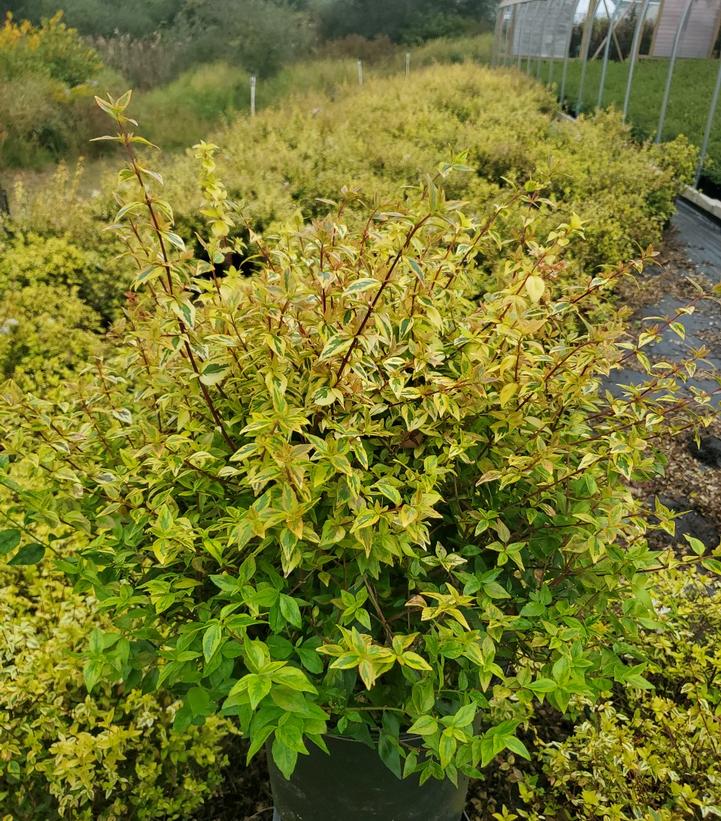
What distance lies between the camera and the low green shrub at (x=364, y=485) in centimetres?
132

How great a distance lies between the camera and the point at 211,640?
3.77ft

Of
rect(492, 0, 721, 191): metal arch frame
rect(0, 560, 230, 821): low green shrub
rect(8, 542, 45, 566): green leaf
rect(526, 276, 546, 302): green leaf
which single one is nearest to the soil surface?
rect(0, 560, 230, 821): low green shrub

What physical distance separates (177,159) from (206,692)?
7.57m

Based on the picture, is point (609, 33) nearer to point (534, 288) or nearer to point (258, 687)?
point (534, 288)

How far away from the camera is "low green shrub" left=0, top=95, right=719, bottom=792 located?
4.33 ft

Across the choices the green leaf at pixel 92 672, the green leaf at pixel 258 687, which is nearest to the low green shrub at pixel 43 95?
the green leaf at pixel 92 672

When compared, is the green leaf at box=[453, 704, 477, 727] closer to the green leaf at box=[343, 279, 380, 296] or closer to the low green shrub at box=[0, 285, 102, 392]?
the green leaf at box=[343, 279, 380, 296]

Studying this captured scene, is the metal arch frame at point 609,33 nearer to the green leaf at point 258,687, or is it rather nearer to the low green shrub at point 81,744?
the low green shrub at point 81,744

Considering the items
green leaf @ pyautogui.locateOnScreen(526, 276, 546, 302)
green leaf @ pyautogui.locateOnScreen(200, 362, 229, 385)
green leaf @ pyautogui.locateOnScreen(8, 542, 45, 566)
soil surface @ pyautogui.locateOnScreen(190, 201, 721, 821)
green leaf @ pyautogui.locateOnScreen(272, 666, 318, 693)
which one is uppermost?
green leaf @ pyautogui.locateOnScreen(526, 276, 546, 302)

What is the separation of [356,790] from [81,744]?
76 cm

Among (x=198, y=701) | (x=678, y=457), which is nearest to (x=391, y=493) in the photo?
(x=198, y=701)

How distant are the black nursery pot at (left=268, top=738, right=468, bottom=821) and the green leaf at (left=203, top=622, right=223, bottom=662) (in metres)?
0.60

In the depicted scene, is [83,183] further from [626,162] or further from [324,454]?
[324,454]

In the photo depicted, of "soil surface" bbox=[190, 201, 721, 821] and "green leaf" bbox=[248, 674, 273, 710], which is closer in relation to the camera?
"green leaf" bbox=[248, 674, 273, 710]
